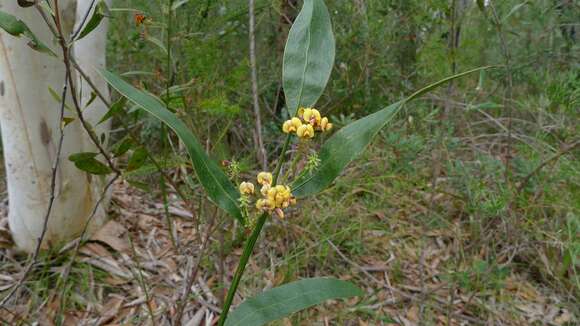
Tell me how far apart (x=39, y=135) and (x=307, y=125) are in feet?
3.70

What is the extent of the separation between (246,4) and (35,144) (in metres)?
0.79

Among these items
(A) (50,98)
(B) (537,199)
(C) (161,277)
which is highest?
(A) (50,98)

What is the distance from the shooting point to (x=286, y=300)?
0.77m

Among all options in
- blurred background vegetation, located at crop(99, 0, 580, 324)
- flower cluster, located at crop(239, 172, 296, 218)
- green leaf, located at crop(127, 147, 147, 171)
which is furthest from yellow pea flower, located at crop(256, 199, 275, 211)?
blurred background vegetation, located at crop(99, 0, 580, 324)

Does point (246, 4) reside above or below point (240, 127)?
above

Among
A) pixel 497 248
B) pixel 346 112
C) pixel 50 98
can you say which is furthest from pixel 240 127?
pixel 497 248

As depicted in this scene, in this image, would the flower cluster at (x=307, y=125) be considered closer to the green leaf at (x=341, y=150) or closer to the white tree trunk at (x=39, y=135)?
the green leaf at (x=341, y=150)

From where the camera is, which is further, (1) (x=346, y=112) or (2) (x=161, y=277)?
(1) (x=346, y=112)

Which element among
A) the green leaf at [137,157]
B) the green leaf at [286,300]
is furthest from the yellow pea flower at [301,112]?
the green leaf at [137,157]

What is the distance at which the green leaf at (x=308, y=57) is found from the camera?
69 cm

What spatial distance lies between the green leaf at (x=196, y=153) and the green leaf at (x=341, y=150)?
3.8 inches

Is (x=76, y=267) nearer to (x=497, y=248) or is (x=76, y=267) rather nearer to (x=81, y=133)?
(x=81, y=133)

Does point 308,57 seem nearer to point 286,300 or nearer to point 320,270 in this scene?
point 286,300

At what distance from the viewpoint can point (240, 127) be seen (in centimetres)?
204
